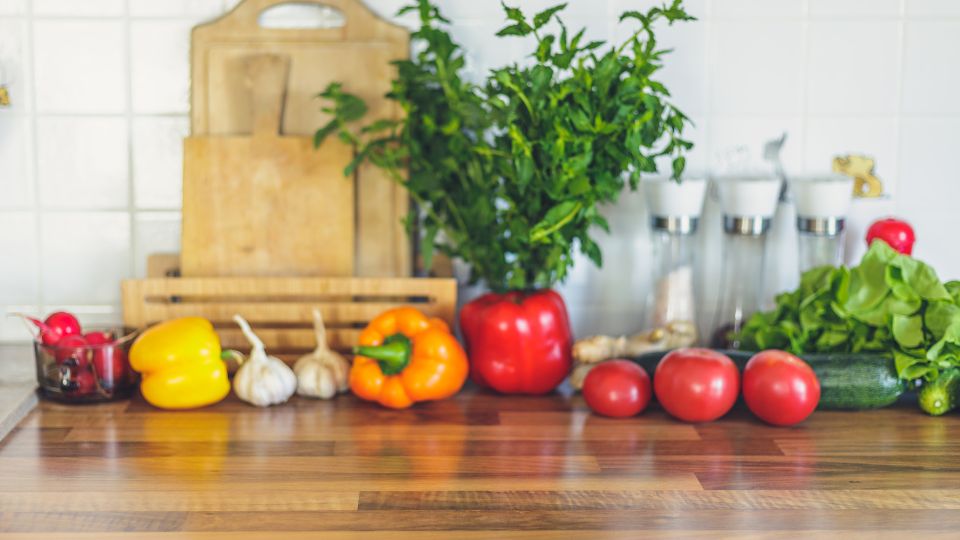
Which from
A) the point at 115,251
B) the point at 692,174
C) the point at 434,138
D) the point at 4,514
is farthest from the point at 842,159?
the point at 4,514

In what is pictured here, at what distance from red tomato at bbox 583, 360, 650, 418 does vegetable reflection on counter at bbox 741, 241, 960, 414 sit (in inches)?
8.7

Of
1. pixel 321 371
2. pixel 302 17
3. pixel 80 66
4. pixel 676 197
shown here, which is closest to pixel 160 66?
pixel 80 66

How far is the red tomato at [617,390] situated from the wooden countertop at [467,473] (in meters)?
0.02

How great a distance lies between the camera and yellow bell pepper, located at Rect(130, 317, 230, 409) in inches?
54.1

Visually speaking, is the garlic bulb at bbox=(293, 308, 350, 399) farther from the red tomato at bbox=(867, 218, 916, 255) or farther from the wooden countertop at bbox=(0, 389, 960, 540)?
the red tomato at bbox=(867, 218, 916, 255)

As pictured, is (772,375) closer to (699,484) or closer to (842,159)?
(699,484)

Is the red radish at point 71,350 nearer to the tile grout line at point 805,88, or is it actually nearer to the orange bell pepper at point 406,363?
the orange bell pepper at point 406,363

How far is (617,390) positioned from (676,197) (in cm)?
32

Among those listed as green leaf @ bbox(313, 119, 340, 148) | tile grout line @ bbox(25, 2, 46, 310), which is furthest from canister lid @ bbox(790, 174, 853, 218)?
tile grout line @ bbox(25, 2, 46, 310)

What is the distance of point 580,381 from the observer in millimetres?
1464

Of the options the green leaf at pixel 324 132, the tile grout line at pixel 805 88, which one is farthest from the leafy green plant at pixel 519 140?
the tile grout line at pixel 805 88

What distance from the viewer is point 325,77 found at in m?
1.57

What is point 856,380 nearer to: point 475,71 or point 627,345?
point 627,345

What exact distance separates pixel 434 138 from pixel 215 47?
37cm
